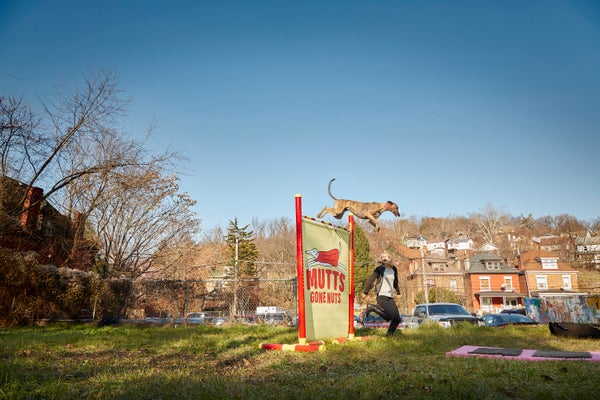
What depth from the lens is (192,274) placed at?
2245cm

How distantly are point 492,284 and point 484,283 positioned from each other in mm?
976

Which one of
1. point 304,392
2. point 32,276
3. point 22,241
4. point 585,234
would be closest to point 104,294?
point 32,276

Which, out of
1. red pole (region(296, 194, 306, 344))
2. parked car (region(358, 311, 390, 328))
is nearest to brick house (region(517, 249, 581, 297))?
parked car (region(358, 311, 390, 328))

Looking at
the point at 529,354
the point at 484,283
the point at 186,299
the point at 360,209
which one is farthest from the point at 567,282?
the point at 529,354

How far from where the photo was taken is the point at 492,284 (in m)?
49.1

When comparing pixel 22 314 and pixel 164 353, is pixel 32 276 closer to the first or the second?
pixel 22 314

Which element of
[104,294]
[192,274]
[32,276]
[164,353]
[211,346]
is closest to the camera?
[164,353]

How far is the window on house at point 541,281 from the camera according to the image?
161 feet

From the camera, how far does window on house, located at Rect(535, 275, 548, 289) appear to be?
49.0 meters

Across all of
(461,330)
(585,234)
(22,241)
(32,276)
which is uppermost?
(585,234)

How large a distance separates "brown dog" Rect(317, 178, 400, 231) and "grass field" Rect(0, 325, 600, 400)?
4.11m

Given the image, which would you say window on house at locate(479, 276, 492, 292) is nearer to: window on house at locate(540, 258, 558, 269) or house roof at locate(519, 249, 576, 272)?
house roof at locate(519, 249, 576, 272)

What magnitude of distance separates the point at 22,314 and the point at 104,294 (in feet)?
8.00

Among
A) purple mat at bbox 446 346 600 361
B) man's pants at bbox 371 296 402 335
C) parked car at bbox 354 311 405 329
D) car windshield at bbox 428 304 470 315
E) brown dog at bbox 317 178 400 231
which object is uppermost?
brown dog at bbox 317 178 400 231
